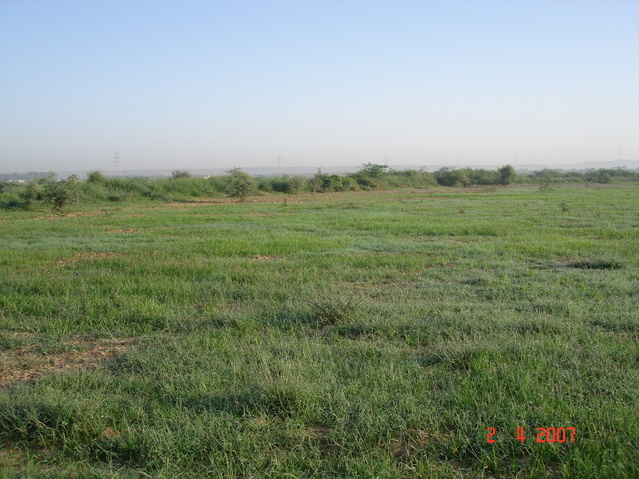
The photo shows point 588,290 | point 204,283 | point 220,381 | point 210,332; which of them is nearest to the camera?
point 220,381

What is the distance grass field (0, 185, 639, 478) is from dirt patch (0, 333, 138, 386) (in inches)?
1.1

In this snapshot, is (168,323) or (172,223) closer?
(168,323)

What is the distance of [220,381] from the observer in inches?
147

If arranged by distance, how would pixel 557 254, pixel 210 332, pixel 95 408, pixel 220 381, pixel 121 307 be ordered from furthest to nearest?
pixel 557 254, pixel 121 307, pixel 210 332, pixel 220 381, pixel 95 408

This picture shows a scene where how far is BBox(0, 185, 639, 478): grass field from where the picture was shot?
9.15 ft

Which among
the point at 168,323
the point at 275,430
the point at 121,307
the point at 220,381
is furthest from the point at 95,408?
the point at 121,307

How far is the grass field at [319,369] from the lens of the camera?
2.79 m

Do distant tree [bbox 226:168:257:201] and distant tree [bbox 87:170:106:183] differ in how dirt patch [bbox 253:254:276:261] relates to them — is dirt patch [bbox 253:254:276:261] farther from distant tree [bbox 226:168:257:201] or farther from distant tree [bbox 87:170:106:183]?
distant tree [bbox 87:170:106:183]

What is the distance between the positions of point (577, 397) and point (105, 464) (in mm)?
3390

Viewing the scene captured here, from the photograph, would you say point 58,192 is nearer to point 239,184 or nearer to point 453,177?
point 239,184

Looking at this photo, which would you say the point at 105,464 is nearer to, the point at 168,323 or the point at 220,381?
the point at 220,381
